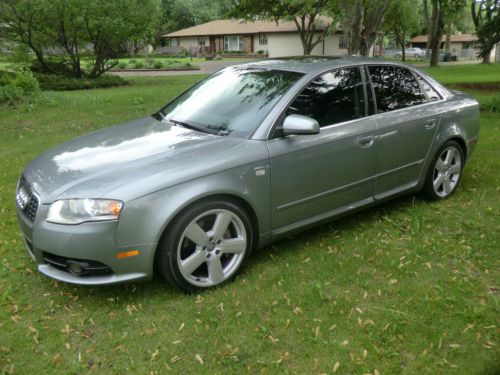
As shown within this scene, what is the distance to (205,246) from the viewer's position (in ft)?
11.2

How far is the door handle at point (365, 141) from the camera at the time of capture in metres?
4.16

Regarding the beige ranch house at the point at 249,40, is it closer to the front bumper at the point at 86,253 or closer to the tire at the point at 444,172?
the tire at the point at 444,172

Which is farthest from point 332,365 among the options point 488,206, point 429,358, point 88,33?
point 88,33

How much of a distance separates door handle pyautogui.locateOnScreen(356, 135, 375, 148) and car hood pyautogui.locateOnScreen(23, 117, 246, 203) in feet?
3.83

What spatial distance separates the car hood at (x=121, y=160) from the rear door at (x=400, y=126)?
156cm

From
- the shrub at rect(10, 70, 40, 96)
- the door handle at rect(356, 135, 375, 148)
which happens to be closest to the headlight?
the door handle at rect(356, 135, 375, 148)

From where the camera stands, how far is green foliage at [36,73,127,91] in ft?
61.4

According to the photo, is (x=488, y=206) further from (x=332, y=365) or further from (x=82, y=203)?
(x=82, y=203)

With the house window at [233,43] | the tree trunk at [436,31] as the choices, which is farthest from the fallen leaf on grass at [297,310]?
the house window at [233,43]

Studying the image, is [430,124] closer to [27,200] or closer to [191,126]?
[191,126]

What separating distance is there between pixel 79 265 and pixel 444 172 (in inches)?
152

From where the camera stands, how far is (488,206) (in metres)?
5.10

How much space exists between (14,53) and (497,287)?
2137cm

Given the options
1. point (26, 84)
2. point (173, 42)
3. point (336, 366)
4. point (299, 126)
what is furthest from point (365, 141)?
point (173, 42)
